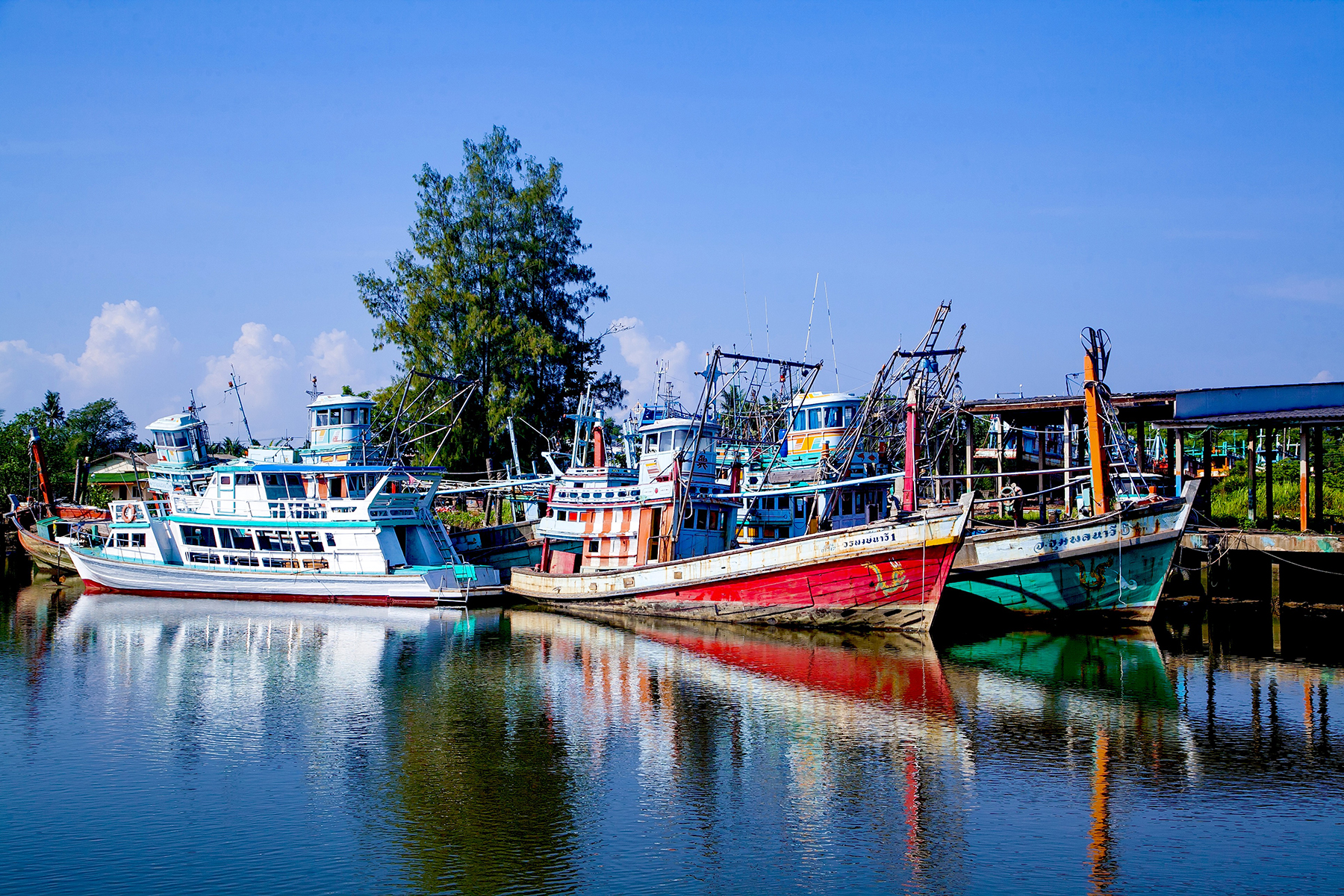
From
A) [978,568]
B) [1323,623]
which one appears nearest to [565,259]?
[978,568]

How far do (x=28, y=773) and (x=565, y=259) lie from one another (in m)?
39.0

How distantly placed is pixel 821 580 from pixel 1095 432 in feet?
31.1

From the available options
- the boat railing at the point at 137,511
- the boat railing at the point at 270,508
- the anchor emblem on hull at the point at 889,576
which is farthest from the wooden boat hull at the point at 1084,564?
the boat railing at the point at 137,511

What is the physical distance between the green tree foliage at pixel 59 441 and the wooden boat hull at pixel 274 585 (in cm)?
2829

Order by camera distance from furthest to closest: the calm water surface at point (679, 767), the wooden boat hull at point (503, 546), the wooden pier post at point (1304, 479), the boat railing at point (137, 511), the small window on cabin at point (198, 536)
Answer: the wooden boat hull at point (503, 546) → the boat railing at point (137, 511) → the small window on cabin at point (198, 536) → the wooden pier post at point (1304, 479) → the calm water surface at point (679, 767)

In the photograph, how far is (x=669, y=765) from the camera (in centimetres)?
1834

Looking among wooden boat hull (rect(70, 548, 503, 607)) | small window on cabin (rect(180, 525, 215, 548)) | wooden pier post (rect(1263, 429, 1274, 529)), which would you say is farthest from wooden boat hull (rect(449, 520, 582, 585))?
wooden pier post (rect(1263, 429, 1274, 529))

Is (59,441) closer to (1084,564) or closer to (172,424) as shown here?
(172,424)

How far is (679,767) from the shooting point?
1827cm

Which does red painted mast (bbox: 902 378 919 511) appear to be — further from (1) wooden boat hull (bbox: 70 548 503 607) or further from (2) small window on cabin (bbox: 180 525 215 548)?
(2) small window on cabin (bbox: 180 525 215 548)

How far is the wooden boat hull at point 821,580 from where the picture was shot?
27.7 metres

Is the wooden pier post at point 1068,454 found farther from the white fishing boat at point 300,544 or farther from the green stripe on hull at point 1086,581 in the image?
the white fishing boat at point 300,544

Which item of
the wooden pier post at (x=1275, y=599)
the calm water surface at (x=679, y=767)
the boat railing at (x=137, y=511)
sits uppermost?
the boat railing at (x=137, y=511)

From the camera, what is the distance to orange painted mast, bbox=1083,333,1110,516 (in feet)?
100
